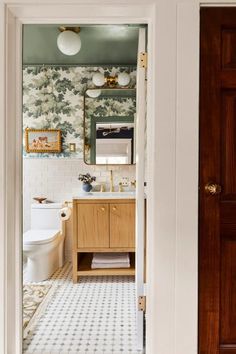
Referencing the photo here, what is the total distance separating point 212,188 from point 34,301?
183 cm

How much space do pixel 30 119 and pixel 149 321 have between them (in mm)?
2653

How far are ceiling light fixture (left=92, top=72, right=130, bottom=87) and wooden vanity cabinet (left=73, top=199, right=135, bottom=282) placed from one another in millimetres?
1386

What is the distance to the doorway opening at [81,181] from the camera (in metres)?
2.32

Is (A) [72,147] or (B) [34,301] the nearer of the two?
(B) [34,301]

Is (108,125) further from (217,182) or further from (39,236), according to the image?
(217,182)

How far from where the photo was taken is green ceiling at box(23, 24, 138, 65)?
8.04 ft

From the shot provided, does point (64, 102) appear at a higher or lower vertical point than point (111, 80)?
lower

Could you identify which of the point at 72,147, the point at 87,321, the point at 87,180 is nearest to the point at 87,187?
the point at 87,180

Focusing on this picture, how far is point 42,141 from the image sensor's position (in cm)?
324

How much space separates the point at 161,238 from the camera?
1311mm

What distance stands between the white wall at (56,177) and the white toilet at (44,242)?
0.67 ft

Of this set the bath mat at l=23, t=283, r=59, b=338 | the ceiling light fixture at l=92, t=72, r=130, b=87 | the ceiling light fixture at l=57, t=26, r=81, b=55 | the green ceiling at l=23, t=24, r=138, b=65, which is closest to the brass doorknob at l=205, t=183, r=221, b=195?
the bath mat at l=23, t=283, r=59, b=338

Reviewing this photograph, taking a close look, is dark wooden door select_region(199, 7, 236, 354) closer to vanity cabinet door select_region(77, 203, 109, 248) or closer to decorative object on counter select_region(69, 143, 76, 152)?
vanity cabinet door select_region(77, 203, 109, 248)

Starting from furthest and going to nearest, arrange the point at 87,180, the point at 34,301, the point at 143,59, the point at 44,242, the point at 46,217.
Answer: the point at 87,180, the point at 46,217, the point at 44,242, the point at 34,301, the point at 143,59
